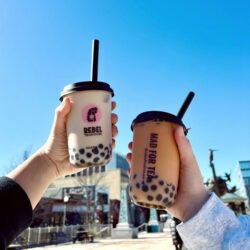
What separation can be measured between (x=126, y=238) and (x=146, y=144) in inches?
686

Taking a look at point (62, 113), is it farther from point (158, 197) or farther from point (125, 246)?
point (125, 246)

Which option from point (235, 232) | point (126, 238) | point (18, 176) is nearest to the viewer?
point (235, 232)

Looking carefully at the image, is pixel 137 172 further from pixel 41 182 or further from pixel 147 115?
pixel 41 182

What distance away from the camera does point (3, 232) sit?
1.14 metres

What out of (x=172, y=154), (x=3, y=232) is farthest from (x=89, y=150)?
(x=3, y=232)

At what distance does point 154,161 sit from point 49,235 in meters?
18.1

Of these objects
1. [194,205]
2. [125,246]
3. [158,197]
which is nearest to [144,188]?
[158,197]

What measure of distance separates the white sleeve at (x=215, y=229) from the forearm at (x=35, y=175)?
2.19 ft

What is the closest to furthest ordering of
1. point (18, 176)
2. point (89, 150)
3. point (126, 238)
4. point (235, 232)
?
point (235, 232)
point (89, 150)
point (18, 176)
point (126, 238)

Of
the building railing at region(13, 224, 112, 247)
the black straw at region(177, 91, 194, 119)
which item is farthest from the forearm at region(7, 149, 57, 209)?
the building railing at region(13, 224, 112, 247)

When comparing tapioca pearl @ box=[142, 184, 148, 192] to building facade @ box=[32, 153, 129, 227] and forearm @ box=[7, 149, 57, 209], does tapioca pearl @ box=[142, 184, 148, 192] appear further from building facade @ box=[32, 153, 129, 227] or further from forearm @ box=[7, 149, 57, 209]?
building facade @ box=[32, 153, 129, 227]

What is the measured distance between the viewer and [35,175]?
1410 millimetres

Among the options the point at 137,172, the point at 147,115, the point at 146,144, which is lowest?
the point at 137,172

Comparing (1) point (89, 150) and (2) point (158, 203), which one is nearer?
(2) point (158, 203)
